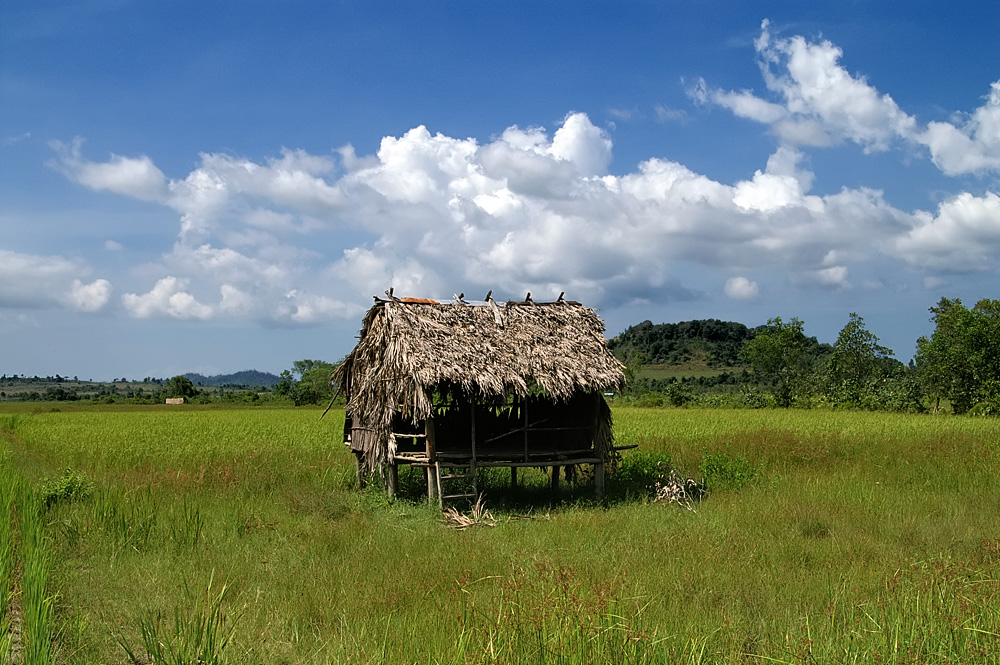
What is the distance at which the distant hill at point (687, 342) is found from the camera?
81.8 metres

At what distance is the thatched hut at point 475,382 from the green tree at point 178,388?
5250 cm

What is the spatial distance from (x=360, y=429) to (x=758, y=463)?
759 centimetres

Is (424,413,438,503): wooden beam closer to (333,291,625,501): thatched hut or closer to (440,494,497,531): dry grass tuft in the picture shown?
(333,291,625,501): thatched hut

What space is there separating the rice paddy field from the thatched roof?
1.69 m

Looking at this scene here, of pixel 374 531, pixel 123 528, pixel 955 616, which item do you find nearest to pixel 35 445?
pixel 123 528

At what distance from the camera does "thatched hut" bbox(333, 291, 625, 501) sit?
10805 millimetres

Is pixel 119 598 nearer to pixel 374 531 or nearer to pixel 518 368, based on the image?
pixel 374 531

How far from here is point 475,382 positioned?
10727 millimetres

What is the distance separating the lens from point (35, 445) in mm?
19234

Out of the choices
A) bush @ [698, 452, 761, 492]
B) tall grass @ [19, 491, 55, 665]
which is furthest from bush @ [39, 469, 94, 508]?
bush @ [698, 452, 761, 492]

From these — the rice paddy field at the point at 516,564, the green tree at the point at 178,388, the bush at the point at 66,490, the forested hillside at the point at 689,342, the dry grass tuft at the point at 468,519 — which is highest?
the forested hillside at the point at 689,342

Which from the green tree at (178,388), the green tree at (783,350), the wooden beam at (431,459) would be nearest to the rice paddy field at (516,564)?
the wooden beam at (431,459)

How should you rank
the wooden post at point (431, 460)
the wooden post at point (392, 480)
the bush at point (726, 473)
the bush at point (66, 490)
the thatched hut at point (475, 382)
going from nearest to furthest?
the bush at point (66, 490) → the thatched hut at point (475, 382) → the wooden post at point (431, 460) → the wooden post at point (392, 480) → the bush at point (726, 473)

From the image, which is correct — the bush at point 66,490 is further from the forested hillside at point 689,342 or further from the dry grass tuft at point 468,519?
the forested hillside at point 689,342
